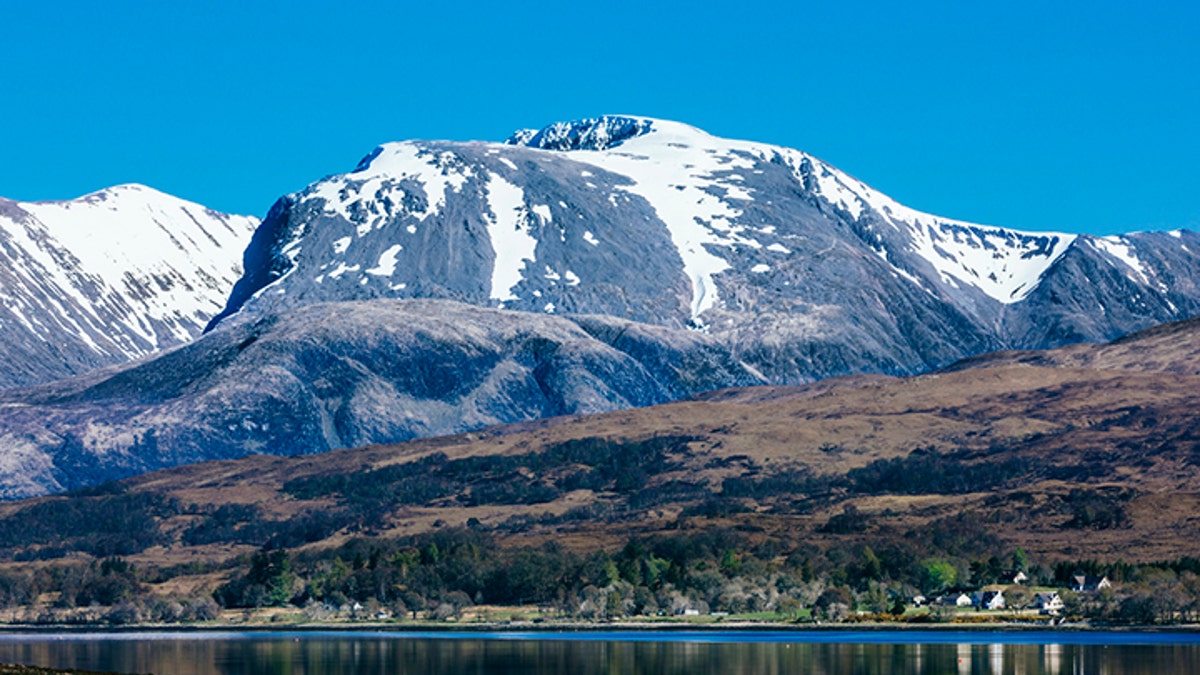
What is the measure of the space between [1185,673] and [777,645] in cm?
5563

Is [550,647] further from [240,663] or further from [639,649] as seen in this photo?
[240,663]

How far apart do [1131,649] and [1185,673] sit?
31.5 metres

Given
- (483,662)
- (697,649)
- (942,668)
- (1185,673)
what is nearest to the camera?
(1185,673)

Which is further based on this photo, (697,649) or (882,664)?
(697,649)

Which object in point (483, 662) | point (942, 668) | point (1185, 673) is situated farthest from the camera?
point (483, 662)

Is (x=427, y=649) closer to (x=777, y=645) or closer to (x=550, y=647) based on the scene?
(x=550, y=647)

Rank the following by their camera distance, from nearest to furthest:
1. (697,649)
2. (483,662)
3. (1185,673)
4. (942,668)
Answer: (1185,673) → (942,668) → (483,662) → (697,649)

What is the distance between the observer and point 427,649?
198375 millimetres

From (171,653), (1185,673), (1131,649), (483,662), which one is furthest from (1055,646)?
(171,653)

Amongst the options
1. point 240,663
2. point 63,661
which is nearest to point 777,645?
point 240,663

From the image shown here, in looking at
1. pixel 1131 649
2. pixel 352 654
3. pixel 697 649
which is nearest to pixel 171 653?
pixel 352 654

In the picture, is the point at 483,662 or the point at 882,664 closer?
the point at 882,664

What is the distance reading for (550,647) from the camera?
647 ft

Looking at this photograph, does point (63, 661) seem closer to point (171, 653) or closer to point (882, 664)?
point (171, 653)
